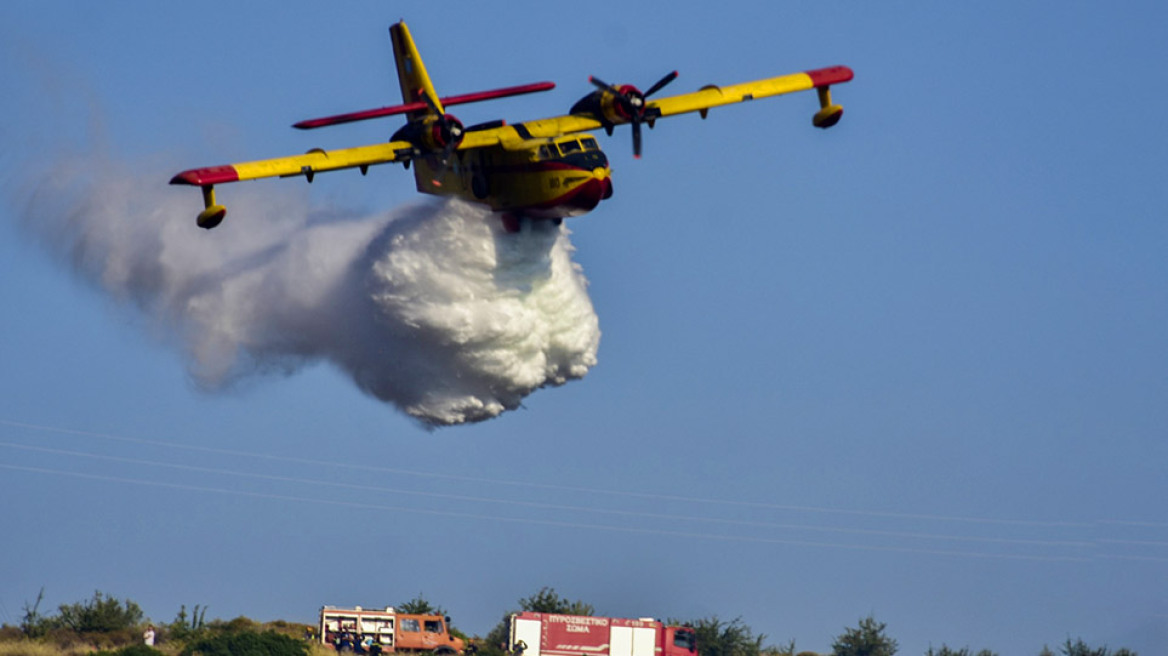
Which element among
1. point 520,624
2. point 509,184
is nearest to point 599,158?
point 509,184

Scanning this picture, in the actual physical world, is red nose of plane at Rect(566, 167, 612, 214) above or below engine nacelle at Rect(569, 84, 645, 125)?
below

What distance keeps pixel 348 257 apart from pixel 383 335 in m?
2.37

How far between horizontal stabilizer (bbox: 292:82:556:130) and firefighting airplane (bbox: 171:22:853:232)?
0.8 inches

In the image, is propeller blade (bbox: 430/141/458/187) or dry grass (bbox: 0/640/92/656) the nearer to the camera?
propeller blade (bbox: 430/141/458/187)

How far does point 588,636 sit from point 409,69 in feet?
47.7

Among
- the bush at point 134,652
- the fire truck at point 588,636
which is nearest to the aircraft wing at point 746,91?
the fire truck at point 588,636

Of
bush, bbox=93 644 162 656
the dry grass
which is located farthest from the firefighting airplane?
the dry grass

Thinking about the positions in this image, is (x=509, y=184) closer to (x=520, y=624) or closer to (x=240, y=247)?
(x=240, y=247)

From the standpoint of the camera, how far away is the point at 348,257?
39812mm

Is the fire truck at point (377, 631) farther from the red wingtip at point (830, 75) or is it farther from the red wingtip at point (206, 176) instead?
the red wingtip at point (830, 75)

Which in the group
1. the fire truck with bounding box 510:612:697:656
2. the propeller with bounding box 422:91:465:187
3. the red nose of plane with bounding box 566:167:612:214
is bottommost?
the fire truck with bounding box 510:612:697:656

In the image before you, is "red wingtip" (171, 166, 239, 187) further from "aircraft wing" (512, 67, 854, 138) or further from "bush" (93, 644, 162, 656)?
"bush" (93, 644, 162, 656)

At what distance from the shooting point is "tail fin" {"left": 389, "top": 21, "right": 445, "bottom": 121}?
41219mm

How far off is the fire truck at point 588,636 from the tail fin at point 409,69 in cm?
1299
